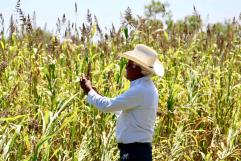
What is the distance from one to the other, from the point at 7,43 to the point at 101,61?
3.80ft

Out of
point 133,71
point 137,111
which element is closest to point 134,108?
point 137,111

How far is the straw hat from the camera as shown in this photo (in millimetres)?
3797

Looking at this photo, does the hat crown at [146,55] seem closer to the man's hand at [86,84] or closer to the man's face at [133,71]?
the man's face at [133,71]

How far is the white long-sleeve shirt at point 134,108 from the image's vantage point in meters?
3.70

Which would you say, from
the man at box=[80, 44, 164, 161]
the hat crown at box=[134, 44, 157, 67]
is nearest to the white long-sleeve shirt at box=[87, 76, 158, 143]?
the man at box=[80, 44, 164, 161]

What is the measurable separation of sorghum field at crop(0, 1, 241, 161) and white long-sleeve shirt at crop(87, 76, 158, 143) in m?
0.19

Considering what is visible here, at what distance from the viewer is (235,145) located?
14.6 ft

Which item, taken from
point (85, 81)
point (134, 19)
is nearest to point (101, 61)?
point (134, 19)

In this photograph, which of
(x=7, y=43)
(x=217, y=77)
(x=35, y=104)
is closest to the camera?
(x=35, y=104)

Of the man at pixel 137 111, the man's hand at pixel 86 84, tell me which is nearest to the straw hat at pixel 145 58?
the man at pixel 137 111

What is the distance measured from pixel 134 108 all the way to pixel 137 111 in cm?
3

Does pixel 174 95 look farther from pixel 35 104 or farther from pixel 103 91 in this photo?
pixel 35 104

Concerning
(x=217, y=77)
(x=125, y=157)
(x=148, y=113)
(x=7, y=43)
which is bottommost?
(x=125, y=157)

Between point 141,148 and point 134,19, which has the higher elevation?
point 134,19
